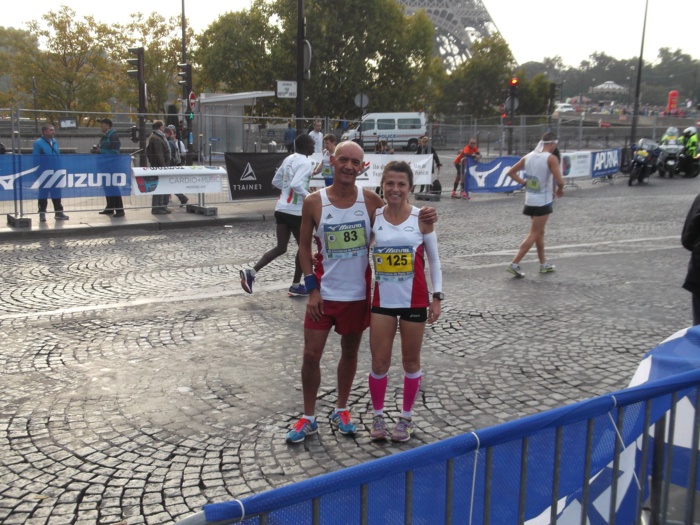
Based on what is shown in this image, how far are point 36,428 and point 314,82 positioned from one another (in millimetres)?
43402

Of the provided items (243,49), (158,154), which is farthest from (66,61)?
(158,154)

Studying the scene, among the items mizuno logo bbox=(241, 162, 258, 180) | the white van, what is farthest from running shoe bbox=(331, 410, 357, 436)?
the white van

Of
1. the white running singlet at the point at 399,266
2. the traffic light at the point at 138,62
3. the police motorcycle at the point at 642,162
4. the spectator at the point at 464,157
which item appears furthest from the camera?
the police motorcycle at the point at 642,162

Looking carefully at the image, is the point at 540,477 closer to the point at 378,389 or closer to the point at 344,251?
the point at 378,389

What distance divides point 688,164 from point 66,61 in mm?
35430

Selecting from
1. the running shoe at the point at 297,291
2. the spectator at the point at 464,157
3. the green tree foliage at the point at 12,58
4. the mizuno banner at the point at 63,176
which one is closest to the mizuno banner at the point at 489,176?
the spectator at the point at 464,157

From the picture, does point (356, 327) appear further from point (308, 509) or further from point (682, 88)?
point (682, 88)

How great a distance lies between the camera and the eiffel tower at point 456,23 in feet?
285

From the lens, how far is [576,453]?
2457 millimetres

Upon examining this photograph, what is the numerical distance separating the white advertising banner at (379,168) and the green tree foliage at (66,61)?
30591 millimetres

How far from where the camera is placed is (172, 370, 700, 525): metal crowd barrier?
1919mm

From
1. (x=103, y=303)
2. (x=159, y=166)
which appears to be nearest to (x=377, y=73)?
(x=159, y=166)

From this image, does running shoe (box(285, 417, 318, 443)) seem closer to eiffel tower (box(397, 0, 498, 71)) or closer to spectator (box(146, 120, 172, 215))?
spectator (box(146, 120, 172, 215))

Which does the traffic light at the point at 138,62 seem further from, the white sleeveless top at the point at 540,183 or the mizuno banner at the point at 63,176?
the white sleeveless top at the point at 540,183
